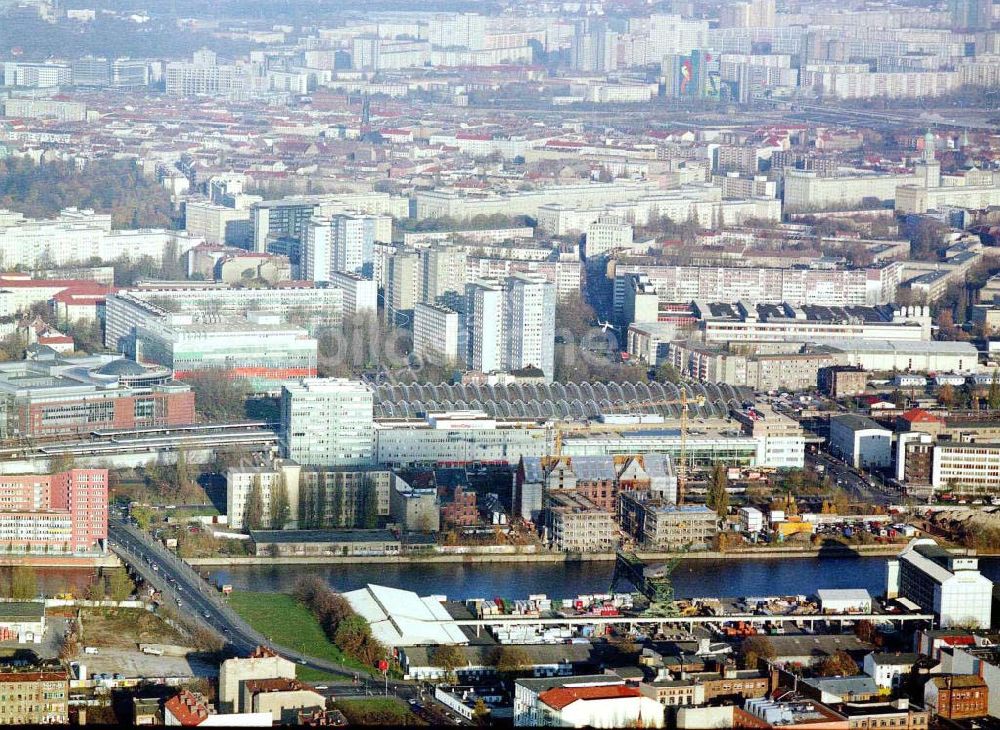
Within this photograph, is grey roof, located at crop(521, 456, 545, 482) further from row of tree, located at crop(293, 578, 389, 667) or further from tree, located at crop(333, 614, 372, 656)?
tree, located at crop(333, 614, 372, 656)

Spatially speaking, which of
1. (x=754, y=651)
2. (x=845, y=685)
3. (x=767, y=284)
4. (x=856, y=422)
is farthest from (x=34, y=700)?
(x=767, y=284)

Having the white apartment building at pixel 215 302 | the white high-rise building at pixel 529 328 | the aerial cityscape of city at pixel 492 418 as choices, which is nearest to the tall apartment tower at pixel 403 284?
the aerial cityscape of city at pixel 492 418

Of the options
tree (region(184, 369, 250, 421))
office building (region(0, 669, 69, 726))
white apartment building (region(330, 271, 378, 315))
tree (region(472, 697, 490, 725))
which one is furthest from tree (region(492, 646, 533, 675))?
white apartment building (region(330, 271, 378, 315))

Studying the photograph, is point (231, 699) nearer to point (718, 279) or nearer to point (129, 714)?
point (129, 714)

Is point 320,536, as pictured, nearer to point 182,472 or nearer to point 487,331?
point 182,472

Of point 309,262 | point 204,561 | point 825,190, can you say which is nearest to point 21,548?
point 204,561
